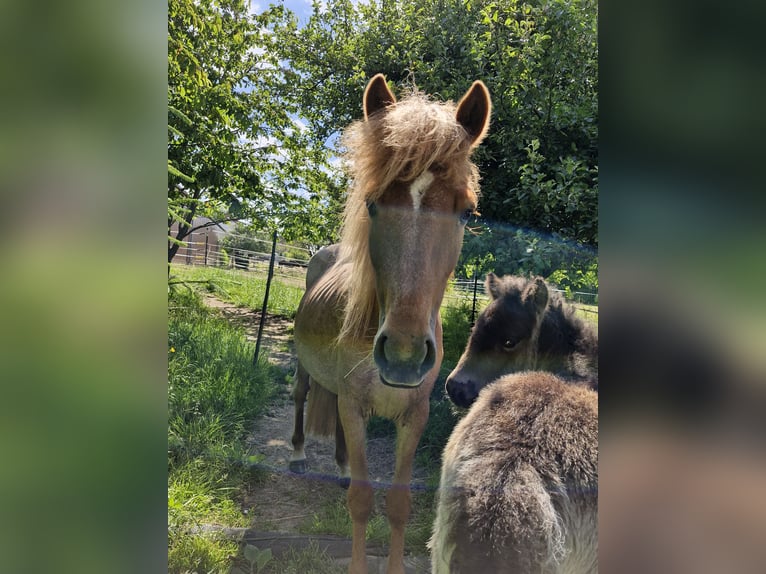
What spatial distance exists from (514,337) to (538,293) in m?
0.26

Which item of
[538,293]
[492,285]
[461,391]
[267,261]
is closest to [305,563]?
[461,391]

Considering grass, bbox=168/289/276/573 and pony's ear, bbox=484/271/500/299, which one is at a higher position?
pony's ear, bbox=484/271/500/299

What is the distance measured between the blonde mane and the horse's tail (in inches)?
28.5

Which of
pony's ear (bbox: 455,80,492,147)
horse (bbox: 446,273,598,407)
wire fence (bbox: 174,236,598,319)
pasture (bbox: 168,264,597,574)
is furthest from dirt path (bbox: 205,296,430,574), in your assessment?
pony's ear (bbox: 455,80,492,147)

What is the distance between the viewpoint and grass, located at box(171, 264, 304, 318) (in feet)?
7.62

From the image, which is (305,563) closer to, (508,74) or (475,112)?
(475,112)

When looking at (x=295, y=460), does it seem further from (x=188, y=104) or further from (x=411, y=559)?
(x=188, y=104)

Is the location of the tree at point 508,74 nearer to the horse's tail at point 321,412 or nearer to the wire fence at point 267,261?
the wire fence at point 267,261

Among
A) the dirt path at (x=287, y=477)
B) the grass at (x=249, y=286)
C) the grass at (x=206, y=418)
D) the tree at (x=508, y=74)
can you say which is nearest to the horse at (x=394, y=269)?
the dirt path at (x=287, y=477)

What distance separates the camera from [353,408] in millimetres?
1911

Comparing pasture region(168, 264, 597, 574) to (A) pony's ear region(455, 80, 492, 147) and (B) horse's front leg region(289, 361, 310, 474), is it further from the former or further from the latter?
(A) pony's ear region(455, 80, 492, 147)

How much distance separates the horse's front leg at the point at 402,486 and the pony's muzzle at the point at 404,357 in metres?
0.57

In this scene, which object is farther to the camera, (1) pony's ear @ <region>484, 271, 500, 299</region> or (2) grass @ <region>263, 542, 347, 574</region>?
(1) pony's ear @ <region>484, 271, 500, 299</region>
